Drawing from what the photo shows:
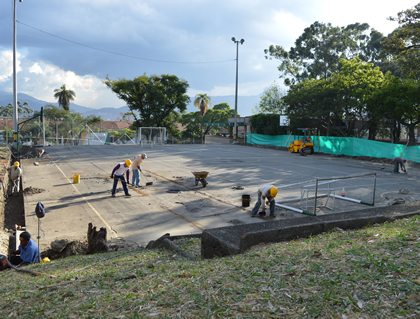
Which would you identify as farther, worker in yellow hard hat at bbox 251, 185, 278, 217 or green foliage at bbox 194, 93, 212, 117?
green foliage at bbox 194, 93, 212, 117

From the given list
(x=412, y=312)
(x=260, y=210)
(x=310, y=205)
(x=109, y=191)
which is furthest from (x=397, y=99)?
(x=412, y=312)

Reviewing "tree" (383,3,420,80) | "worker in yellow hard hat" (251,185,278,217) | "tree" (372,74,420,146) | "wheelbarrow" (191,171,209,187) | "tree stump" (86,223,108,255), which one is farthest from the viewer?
"tree" (372,74,420,146)

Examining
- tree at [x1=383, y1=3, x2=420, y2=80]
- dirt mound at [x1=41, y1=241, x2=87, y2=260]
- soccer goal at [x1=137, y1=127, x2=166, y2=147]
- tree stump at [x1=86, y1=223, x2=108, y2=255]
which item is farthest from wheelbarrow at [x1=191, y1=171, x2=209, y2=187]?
soccer goal at [x1=137, y1=127, x2=166, y2=147]

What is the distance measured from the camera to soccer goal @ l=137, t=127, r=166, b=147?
1827 inches

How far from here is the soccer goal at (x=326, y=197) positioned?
38.0 feet

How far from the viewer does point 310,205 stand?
1245cm

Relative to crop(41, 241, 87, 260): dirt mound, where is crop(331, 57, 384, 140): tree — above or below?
above

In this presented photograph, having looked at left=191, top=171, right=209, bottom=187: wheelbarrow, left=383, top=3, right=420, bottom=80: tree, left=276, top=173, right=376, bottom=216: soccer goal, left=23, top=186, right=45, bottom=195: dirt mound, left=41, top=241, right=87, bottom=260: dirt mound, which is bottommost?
left=41, top=241, right=87, bottom=260: dirt mound

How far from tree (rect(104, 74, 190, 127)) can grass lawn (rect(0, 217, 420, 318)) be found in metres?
49.9

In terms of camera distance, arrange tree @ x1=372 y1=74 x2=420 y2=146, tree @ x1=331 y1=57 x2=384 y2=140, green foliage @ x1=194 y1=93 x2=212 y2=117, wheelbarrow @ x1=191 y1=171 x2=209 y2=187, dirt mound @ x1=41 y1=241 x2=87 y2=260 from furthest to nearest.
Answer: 1. green foliage @ x1=194 y1=93 x2=212 y2=117
2. tree @ x1=331 y1=57 x2=384 y2=140
3. tree @ x1=372 y1=74 x2=420 y2=146
4. wheelbarrow @ x1=191 y1=171 x2=209 y2=187
5. dirt mound @ x1=41 y1=241 x2=87 y2=260

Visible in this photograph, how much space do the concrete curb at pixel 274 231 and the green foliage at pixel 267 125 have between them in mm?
40944

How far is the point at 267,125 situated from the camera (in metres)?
49.8

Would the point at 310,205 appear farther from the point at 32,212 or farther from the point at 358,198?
the point at 32,212

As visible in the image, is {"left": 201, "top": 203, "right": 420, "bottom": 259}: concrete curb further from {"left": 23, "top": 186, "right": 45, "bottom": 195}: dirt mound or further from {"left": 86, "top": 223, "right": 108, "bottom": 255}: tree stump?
{"left": 23, "top": 186, "right": 45, "bottom": 195}: dirt mound
